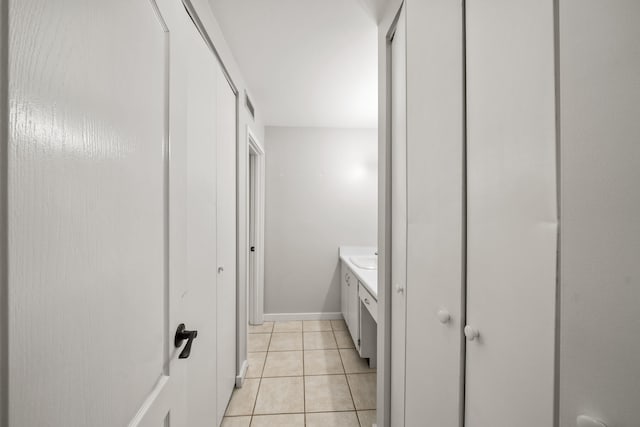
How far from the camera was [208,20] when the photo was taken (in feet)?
4.50

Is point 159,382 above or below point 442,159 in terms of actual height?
below

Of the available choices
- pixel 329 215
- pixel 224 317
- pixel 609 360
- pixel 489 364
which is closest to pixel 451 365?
pixel 489 364

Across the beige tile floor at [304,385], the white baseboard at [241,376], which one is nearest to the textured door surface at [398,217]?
the beige tile floor at [304,385]

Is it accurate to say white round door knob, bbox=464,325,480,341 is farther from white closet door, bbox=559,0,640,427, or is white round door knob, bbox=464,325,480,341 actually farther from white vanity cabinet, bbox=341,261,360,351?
white vanity cabinet, bbox=341,261,360,351

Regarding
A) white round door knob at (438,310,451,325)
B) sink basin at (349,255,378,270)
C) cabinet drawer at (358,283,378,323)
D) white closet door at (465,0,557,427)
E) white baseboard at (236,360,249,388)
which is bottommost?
white baseboard at (236,360,249,388)

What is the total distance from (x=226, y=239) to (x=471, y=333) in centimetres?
149

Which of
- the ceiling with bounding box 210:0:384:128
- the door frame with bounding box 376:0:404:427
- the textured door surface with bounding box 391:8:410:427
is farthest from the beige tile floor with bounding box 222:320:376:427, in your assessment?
the ceiling with bounding box 210:0:384:128

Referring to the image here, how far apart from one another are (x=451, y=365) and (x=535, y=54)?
82 centimetres

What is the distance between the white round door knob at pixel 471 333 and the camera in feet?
2.20

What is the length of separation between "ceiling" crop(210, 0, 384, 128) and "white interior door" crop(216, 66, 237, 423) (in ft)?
1.09

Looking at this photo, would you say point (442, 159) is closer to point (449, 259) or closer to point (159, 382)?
point (449, 259)

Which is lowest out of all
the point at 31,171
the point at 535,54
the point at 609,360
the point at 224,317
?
the point at 224,317

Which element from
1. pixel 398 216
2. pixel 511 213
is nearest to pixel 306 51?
pixel 398 216

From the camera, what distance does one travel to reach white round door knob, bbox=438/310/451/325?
78 cm
